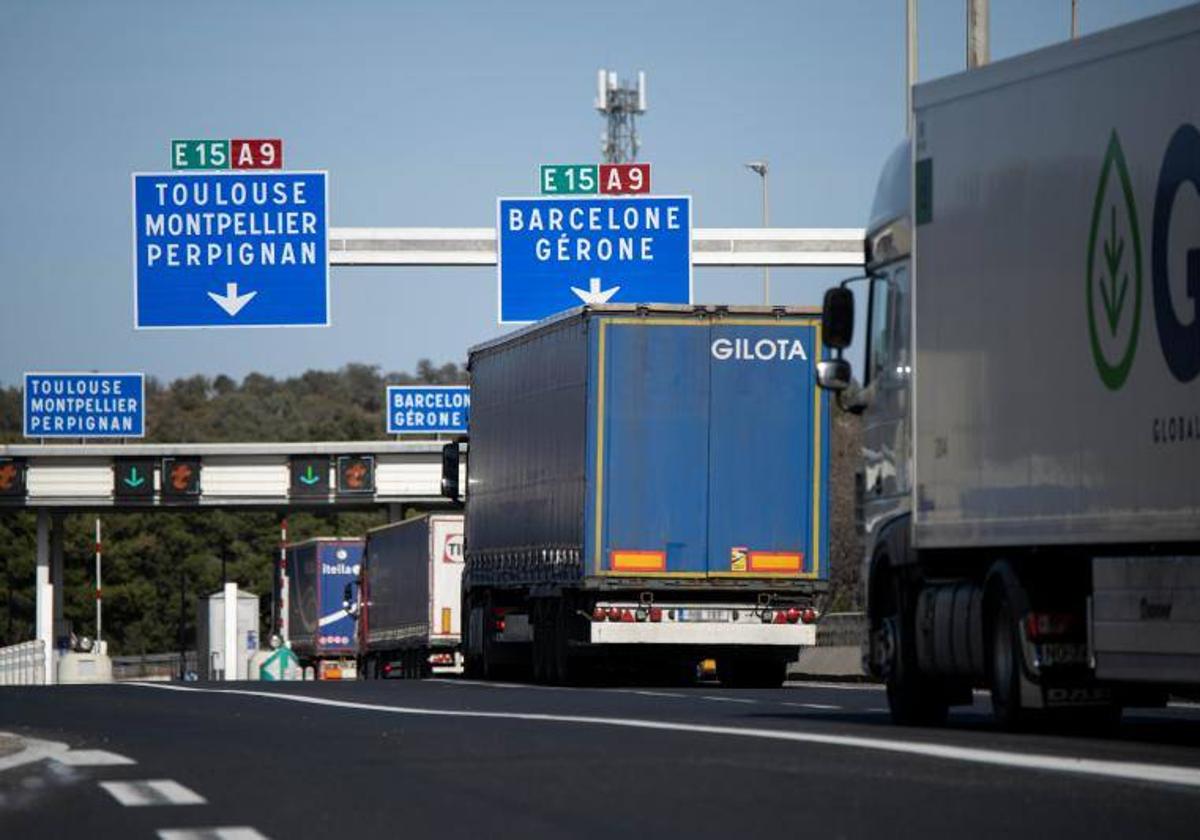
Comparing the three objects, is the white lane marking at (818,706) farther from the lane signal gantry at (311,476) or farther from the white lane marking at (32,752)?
the lane signal gantry at (311,476)

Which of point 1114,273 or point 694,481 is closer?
point 1114,273

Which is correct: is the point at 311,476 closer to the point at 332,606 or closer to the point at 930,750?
the point at 332,606

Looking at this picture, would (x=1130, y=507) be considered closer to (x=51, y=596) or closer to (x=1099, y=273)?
(x=1099, y=273)

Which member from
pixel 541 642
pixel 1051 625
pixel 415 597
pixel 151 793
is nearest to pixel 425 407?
pixel 415 597

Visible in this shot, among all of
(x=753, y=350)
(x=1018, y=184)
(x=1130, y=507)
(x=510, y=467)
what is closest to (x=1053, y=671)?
(x=1130, y=507)

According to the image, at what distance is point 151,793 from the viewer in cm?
1123

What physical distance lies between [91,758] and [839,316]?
5.86 metres

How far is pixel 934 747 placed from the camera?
13.5 m

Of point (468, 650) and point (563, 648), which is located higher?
point (563, 648)

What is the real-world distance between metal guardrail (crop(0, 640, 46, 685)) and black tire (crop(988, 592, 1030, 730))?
49527 millimetres

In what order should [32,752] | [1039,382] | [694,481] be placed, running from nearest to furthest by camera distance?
[32,752] < [1039,382] < [694,481]

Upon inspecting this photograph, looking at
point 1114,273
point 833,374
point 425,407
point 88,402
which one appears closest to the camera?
point 1114,273

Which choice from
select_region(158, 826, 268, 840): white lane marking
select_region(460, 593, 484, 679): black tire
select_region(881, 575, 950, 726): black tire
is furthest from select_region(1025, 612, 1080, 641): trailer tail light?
select_region(460, 593, 484, 679): black tire

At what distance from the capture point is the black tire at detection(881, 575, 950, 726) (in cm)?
1730
